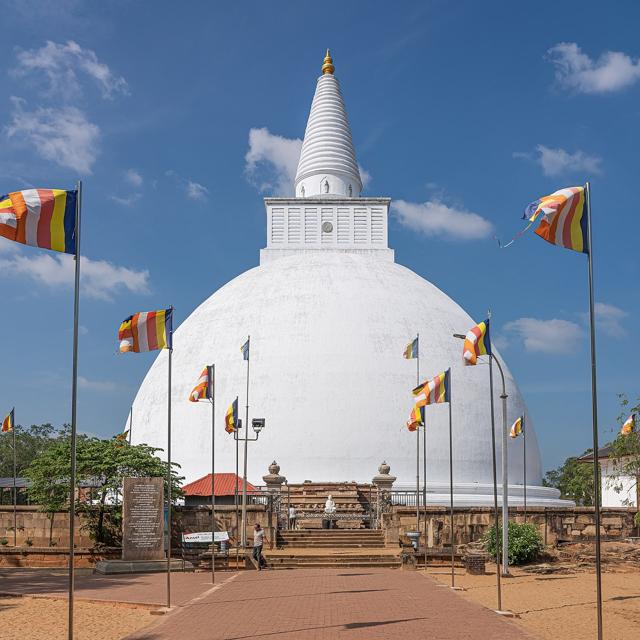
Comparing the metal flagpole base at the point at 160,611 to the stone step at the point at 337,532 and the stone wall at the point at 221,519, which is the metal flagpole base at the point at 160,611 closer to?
the stone wall at the point at 221,519

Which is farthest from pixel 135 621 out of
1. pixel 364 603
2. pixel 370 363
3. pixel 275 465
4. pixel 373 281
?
pixel 373 281

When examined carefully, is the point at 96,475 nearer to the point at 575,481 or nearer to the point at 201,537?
the point at 201,537

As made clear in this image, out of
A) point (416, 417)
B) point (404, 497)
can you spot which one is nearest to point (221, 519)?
point (404, 497)

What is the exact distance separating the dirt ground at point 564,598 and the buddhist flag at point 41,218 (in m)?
9.67

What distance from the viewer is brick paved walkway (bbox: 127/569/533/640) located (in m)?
13.6

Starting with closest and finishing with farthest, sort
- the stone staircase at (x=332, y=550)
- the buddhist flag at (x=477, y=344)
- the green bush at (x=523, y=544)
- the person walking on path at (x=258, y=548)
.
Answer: the buddhist flag at (x=477, y=344) → the person walking on path at (x=258, y=548) → the green bush at (x=523, y=544) → the stone staircase at (x=332, y=550)

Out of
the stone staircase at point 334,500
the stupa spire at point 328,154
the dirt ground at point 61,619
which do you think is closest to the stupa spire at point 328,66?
the stupa spire at point 328,154

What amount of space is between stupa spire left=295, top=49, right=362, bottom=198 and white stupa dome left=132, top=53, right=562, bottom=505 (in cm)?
535

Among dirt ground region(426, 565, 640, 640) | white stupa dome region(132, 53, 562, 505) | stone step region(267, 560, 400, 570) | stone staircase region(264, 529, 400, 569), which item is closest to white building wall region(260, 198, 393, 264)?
white stupa dome region(132, 53, 562, 505)

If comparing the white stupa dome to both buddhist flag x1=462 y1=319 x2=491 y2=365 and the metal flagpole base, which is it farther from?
the metal flagpole base

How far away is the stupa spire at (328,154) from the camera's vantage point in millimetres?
49344

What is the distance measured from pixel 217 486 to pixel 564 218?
82.4 ft

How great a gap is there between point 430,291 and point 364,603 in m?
28.9

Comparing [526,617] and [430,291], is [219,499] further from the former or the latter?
[526,617]
